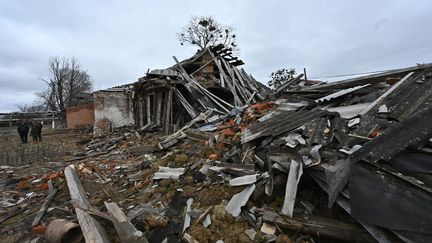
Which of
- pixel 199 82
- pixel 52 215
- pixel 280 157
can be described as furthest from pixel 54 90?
pixel 280 157

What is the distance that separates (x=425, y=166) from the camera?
96.8 inches

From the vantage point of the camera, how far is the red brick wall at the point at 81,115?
20.5 metres

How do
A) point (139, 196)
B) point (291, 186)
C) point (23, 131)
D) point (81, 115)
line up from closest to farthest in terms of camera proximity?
point (291, 186) → point (139, 196) → point (23, 131) → point (81, 115)

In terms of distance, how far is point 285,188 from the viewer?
11.6 feet

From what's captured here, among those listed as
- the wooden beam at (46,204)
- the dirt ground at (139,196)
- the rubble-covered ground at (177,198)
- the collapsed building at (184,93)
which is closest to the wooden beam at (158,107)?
the collapsed building at (184,93)

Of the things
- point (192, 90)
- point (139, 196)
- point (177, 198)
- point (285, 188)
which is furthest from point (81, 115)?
point (285, 188)

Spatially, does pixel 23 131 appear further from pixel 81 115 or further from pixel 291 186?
pixel 291 186

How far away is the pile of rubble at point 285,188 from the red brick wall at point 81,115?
602 inches

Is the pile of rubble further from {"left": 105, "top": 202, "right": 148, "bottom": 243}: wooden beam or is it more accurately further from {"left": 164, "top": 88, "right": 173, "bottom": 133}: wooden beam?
{"left": 164, "top": 88, "right": 173, "bottom": 133}: wooden beam

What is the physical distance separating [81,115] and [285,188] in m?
20.9

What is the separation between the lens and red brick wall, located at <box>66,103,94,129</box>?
20495 millimetres

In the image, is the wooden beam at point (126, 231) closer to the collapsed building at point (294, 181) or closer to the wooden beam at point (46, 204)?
the collapsed building at point (294, 181)

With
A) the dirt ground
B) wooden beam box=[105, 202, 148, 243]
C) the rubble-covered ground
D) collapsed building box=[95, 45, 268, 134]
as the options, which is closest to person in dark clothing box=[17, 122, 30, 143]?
collapsed building box=[95, 45, 268, 134]

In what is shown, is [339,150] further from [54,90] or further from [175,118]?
[54,90]
